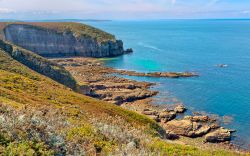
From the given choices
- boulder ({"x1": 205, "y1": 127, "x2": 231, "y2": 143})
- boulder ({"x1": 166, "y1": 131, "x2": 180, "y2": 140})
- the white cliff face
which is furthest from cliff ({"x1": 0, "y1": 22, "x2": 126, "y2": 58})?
boulder ({"x1": 205, "y1": 127, "x2": 231, "y2": 143})

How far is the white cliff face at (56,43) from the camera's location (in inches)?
5143

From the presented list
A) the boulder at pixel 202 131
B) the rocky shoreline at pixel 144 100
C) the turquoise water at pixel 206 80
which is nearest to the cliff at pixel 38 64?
the rocky shoreline at pixel 144 100

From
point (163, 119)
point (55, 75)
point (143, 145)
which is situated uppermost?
point (143, 145)

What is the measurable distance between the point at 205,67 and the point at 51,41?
6432 centimetres

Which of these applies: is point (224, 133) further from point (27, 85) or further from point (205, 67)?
point (205, 67)

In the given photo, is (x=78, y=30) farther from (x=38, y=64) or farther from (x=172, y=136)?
(x=172, y=136)

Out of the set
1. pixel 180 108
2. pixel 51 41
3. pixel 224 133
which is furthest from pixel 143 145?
pixel 51 41

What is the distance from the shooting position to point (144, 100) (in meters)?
70.9

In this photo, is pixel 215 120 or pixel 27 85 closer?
pixel 27 85

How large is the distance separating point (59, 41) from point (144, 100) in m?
74.7

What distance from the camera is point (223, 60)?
120 m

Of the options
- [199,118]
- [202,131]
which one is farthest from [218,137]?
[199,118]

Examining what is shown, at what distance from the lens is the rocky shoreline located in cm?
5141

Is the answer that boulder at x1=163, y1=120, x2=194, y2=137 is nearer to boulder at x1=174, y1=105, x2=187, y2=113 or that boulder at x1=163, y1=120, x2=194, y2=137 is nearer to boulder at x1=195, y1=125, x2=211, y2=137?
boulder at x1=195, y1=125, x2=211, y2=137
